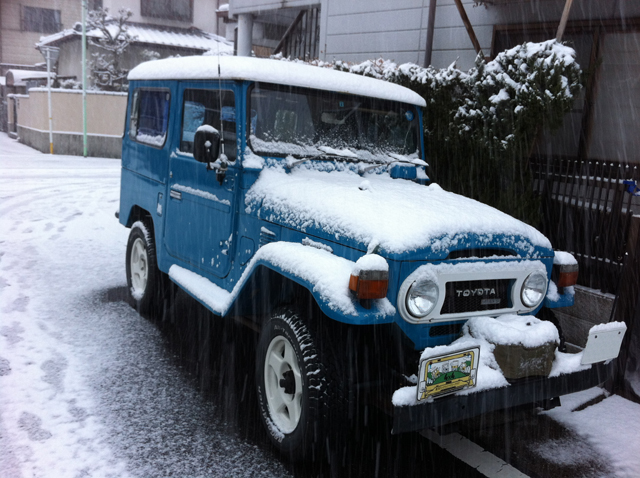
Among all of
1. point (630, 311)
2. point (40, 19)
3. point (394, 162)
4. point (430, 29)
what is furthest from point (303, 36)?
point (40, 19)

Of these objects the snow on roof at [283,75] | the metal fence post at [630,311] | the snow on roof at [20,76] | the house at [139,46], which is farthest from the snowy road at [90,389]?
the snow on roof at [20,76]

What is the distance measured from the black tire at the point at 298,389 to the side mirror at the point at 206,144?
126 cm

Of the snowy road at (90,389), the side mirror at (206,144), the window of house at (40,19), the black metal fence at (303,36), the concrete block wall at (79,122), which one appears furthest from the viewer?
the window of house at (40,19)

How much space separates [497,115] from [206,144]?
11.6 feet

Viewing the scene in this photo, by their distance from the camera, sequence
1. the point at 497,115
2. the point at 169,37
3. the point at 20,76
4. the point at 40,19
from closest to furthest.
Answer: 1. the point at 497,115
2. the point at 20,76
3. the point at 169,37
4. the point at 40,19

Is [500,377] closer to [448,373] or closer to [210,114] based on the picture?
[448,373]

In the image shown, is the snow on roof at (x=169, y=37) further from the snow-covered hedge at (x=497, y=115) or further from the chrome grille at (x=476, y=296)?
the chrome grille at (x=476, y=296)

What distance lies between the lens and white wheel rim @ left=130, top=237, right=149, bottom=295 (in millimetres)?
5480

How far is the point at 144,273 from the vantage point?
5.53 meters

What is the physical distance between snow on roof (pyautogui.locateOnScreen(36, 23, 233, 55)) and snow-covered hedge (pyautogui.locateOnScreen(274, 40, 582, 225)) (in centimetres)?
2016

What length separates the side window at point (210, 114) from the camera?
13.1 feet

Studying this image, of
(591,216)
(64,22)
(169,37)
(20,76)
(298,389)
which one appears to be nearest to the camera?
(298,389)

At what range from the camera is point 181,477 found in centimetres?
Answer: 299

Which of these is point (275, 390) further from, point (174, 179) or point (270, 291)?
point (174, 179)
